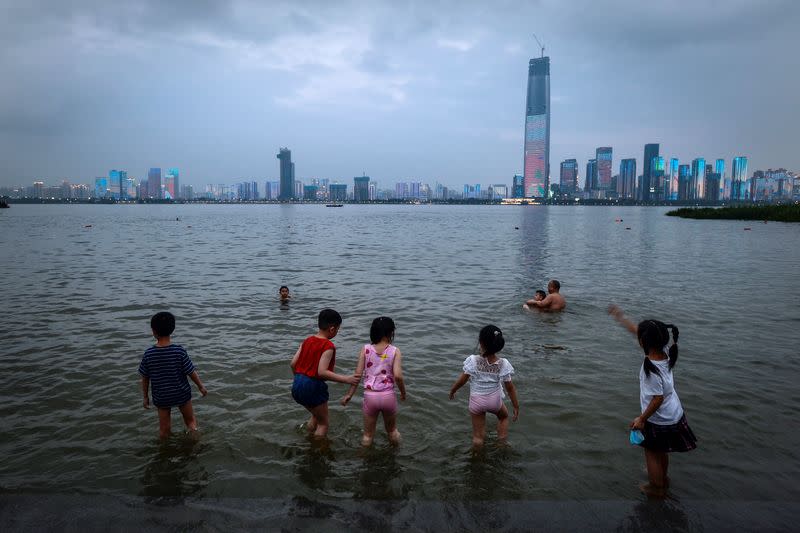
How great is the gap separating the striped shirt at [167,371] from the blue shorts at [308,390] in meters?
1.40

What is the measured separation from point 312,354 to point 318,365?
0.53ft

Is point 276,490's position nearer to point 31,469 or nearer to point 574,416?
point 31,469

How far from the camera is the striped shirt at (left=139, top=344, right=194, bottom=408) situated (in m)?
6.57

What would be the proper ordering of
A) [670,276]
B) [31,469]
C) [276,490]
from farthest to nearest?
1. [670,276]
2. [31,469]
3. [276,490]

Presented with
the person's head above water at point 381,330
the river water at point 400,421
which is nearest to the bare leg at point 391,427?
the river water at point 400,421

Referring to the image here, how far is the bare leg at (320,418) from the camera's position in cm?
705

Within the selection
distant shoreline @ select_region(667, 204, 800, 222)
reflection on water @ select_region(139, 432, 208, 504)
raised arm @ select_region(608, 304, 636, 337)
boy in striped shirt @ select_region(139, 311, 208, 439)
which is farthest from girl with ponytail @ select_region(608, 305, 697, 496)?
distant shoreline @ select_region(667, 204, 800, 222)

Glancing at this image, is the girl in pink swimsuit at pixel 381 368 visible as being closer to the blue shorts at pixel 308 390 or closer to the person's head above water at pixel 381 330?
the person's head above water at pixel 381 330

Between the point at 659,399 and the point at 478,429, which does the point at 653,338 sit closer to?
the point at 659,399

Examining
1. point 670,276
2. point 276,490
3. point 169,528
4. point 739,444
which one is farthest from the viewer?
point 670,276

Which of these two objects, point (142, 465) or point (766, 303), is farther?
point (766, 303)

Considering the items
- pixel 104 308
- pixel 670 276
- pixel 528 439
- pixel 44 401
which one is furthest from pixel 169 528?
pixel 670 276

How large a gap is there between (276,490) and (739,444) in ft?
21.2

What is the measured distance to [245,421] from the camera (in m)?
8.01
